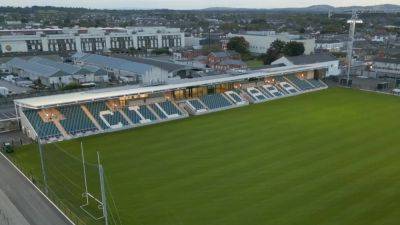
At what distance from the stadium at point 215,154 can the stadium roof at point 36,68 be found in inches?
735

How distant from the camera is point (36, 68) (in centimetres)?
5509

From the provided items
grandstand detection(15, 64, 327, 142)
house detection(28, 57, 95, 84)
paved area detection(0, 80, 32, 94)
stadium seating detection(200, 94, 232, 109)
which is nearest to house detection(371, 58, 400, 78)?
grandstand detection(15, 64, 327, 142)

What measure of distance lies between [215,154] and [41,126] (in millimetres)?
14849

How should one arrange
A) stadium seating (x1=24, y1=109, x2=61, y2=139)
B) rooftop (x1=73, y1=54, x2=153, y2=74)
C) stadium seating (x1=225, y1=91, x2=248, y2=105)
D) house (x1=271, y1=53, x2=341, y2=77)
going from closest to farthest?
stadium seating (x1=24, y1=109, x2=61, y2=139) → stadium seating (x1=225, y1=91, x2=248, y2=105) → rooftop (x1=73, y1=54, x2=153, y2=74) → house (x1=271, y1=53, x2=341, y2=77)

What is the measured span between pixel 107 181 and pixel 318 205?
470 inches

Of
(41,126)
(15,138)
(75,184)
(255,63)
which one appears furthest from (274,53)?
(75,184)

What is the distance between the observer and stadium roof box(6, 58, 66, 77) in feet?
169

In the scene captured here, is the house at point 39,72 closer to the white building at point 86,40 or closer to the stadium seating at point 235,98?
the white building at point 86,40

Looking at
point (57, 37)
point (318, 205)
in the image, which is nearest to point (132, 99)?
point (318, 205)

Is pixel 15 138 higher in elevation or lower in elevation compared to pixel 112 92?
lower

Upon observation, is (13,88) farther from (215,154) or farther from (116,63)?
(215,154)

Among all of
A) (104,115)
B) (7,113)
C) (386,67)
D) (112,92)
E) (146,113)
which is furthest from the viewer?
(386,67)

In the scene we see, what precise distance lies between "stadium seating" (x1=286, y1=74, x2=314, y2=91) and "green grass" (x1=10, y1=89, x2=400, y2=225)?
1150 centimetres

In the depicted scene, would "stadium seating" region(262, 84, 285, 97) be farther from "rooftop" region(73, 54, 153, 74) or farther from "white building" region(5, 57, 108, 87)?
"white building" region(5, 57, 108, 87)
